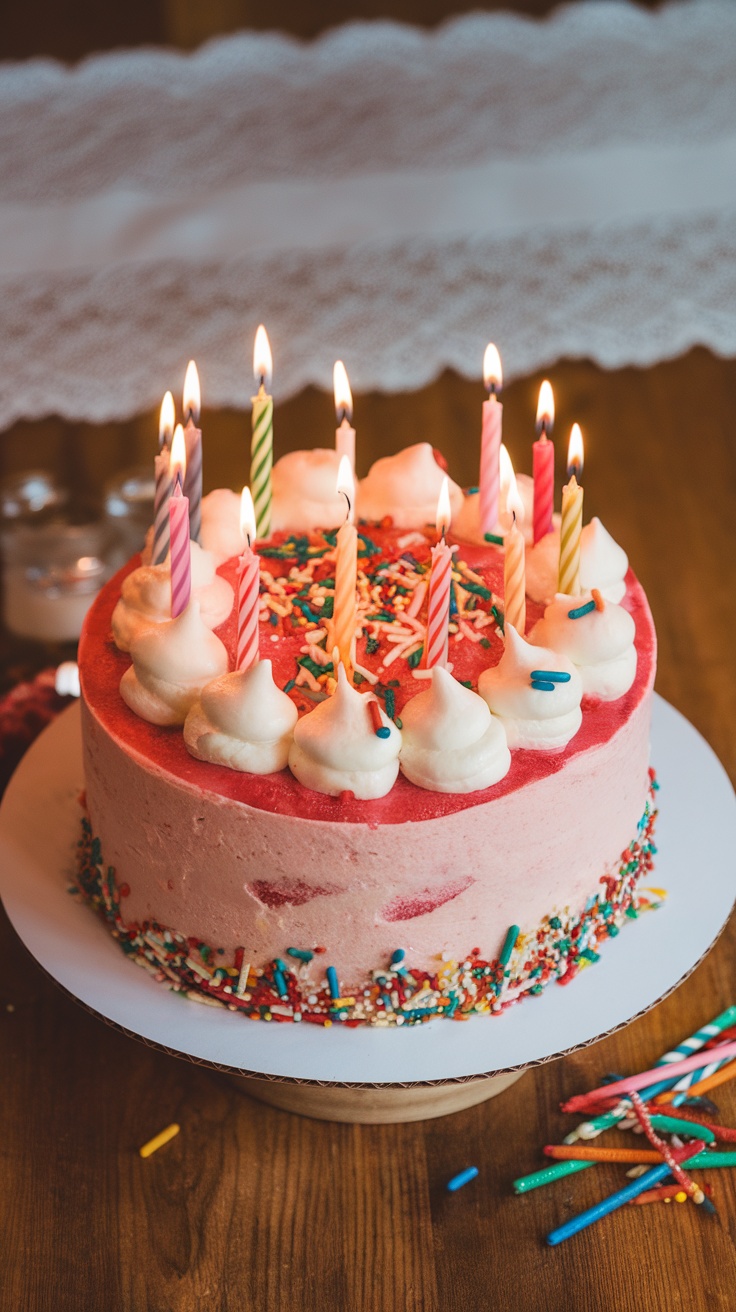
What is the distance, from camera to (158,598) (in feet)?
6.89

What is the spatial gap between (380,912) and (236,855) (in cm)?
21

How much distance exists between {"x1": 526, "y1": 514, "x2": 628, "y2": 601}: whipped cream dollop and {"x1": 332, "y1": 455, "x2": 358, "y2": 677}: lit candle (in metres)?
0.32

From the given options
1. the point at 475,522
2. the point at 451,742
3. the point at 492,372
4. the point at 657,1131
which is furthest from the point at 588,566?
the point at 657,1131

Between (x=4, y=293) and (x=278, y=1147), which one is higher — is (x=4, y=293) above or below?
above

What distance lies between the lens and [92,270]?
13.4ft

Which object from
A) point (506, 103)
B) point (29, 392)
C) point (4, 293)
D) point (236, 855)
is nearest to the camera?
point (236, 855)

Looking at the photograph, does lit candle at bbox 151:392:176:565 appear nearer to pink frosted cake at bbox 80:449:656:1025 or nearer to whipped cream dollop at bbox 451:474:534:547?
pink frosted cake at bbox 80:449:656:1025

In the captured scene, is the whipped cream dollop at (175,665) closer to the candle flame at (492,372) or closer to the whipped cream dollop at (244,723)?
the whipped cream dollop at (244,723)

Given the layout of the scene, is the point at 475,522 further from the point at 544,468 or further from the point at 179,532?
the point at 179,532

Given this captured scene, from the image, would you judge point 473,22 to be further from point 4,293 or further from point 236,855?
point 236,855

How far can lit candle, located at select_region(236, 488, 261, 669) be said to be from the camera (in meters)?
1.92

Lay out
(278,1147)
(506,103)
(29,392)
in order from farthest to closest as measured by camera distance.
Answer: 1. (506,103)
2. (29,392)
3. (278,1147)

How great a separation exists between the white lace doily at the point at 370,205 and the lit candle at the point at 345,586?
1889mm

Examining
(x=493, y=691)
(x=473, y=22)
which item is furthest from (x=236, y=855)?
(x=473, y=22)
